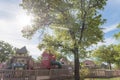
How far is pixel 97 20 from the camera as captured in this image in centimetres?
2456

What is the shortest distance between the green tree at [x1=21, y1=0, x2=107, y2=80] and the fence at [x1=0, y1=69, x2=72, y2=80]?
3771 millimetres

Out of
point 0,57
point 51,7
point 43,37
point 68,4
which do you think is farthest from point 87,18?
point 0,57

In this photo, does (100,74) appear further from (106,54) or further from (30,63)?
(106,54)

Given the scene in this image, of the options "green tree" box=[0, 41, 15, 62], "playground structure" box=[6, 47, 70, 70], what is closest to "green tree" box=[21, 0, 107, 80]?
"playground structure" box=[6, 47, 70, 70]

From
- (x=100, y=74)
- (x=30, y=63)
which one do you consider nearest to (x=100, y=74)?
(x=100, y=74)

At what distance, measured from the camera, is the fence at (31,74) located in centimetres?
2084

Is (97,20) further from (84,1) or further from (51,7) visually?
(51,7)

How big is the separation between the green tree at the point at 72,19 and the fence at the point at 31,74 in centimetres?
377

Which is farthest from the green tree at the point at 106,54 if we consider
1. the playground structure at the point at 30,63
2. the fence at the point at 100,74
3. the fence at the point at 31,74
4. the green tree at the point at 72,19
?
the green tree at the point at 72,19

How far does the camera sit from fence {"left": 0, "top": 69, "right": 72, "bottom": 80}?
20844 millimetres

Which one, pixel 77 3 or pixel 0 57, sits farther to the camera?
pixel 0 57

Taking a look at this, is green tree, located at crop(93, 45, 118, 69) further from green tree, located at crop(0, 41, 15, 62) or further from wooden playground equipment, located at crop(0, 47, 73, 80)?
green tree, located at crop(0, 41, 15, 62)

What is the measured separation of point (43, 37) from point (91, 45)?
20.5 feet

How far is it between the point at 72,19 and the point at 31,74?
7970mm
